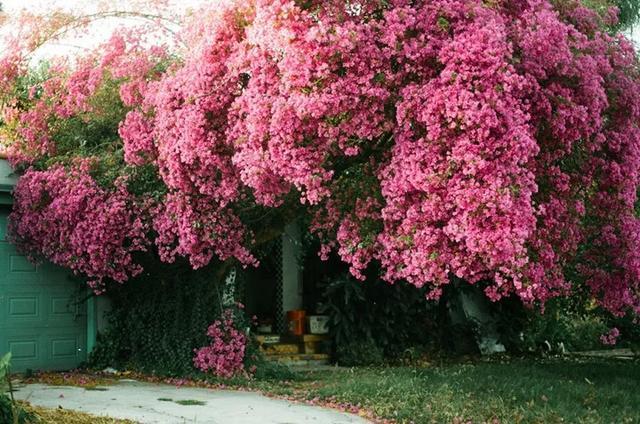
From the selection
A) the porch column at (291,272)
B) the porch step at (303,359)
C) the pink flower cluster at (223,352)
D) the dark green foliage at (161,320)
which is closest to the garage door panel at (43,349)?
the dark green foliage at (161,320)

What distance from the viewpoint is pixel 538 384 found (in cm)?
1065

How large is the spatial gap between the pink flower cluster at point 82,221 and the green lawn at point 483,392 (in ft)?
7.99

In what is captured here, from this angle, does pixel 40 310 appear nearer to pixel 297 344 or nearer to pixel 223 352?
pixel 223 352

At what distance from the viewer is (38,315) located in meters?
A: 12.8

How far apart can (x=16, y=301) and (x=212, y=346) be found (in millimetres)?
3062

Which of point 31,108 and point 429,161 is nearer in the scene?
point 429,161

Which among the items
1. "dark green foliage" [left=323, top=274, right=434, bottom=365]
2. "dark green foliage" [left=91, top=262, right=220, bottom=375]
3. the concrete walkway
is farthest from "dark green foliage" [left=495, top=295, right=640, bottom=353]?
the concrete walkway

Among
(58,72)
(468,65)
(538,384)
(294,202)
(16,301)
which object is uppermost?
(58,72)

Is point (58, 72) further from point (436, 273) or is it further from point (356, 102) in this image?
point (436, 273)

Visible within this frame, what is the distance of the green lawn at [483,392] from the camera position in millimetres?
8734

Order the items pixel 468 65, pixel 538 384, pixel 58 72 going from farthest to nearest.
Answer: pixel 58 72
pixel 538 384
pixel 468 65

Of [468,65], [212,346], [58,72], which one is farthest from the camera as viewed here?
[58,72]

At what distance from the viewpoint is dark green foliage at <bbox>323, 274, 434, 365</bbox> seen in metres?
14.1

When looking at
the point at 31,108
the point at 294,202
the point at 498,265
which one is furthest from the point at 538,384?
the point at 31,108
